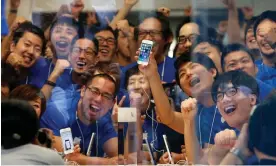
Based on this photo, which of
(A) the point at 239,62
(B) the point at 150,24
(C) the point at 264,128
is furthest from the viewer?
(B) the point at 150,24

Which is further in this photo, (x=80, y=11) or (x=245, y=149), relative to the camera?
(x=80, y=11)

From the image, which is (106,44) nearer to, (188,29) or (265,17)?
(188,29)

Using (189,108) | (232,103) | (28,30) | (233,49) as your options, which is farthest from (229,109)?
(28,30)

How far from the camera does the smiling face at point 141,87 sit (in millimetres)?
3584

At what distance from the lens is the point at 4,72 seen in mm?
3658

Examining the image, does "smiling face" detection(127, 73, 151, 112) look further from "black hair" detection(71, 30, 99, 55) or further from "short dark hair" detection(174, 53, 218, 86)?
"black hair" detection(71, 30, 99, 55)

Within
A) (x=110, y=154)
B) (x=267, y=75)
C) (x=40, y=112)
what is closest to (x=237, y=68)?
(x=267, y=75)

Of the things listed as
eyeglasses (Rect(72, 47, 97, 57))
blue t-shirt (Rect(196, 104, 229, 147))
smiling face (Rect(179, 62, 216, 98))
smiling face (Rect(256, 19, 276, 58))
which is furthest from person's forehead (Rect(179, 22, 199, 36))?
eyeglasses (Rect(72, 47, 97, 57))

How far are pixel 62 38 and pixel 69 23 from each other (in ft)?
0.40

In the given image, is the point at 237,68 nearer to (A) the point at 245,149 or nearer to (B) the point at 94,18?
(A) the point at 245,149

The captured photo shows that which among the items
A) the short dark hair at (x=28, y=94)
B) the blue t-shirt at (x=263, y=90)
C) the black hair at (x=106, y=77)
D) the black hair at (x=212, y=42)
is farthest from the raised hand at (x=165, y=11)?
the short dark hair at (x=28, y=94)

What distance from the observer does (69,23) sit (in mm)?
3693

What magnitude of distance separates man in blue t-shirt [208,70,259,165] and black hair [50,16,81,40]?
1.07 meters

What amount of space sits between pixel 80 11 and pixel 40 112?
0.79 meters
